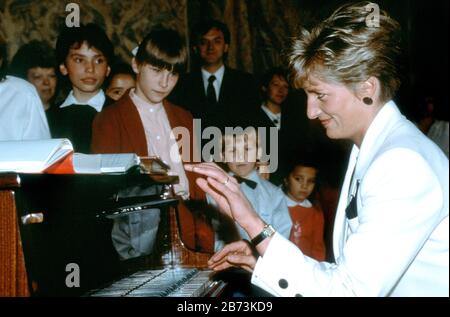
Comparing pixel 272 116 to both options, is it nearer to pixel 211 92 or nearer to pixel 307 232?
pixel 211 92

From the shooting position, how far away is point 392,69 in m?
1.35

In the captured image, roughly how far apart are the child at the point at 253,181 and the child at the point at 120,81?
604mm

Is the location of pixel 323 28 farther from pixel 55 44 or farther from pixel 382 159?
pixel 55 44

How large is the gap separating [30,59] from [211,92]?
98 centimetres

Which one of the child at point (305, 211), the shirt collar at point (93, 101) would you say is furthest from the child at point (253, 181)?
the shirt collar at point (93, 101)

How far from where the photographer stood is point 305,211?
10.3ft

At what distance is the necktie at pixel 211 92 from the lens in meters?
2.95

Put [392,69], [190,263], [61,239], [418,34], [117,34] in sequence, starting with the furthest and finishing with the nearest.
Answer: [418,34] < [117,34] < [190,263] < [392,69] < [61,239]

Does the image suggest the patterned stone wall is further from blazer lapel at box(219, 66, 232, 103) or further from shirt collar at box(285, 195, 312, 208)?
shirt collar at box(285, 195, 312, 208)

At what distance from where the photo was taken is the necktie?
295 cm

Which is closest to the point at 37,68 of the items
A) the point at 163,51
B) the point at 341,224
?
the point at 163,51

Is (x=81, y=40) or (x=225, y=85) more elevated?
(x=81, y=40)
